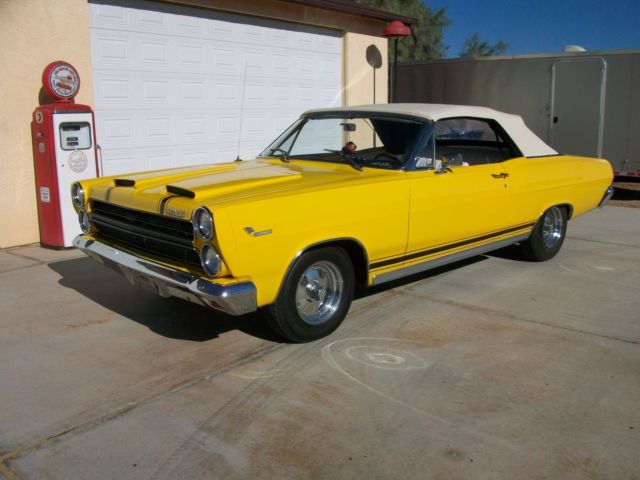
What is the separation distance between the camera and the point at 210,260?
395 cm

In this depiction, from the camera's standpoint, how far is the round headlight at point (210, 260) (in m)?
3.92

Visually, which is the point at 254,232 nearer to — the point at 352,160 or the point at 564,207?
the point at 352,160

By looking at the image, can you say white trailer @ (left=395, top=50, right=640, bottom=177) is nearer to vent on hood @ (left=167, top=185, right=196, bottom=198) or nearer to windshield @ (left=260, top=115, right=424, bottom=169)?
windshield @ (left=260, top=115, right=424, bottom=169)

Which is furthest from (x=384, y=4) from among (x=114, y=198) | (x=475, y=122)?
(x=114, y=198)

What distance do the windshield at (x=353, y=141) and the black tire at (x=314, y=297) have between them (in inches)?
36.4

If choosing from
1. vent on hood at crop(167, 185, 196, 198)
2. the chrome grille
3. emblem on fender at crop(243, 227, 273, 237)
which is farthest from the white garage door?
emblem on fender at crop(243, 227, 273, 237)

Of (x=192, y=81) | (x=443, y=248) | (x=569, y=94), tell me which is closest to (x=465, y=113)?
(x=443, y=248)

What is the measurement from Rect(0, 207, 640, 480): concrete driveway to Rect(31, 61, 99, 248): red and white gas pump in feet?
4.76

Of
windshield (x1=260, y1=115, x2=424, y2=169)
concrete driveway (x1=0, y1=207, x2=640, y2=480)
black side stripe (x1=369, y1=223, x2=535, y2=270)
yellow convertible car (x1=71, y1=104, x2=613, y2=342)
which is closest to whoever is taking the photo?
concrete driveway (x1=0, y1=207, x2=640, y2=480)

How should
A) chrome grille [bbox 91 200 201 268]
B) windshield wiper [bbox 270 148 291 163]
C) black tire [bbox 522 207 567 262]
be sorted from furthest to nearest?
Result: black tire [bbox 522 207 567 262] < windshield wiper [bbox 270 148 291 163] < chrome grille [bbox 91 200 201 268]

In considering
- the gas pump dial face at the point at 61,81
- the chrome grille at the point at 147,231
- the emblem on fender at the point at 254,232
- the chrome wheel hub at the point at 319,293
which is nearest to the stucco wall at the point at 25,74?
the gas pump dial face at the point at 61,81

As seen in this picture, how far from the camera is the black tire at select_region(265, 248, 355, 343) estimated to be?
Result: 4297 mm

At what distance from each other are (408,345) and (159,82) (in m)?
5.60

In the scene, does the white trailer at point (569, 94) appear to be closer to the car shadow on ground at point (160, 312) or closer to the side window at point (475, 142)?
the side window at point (475, 142)
